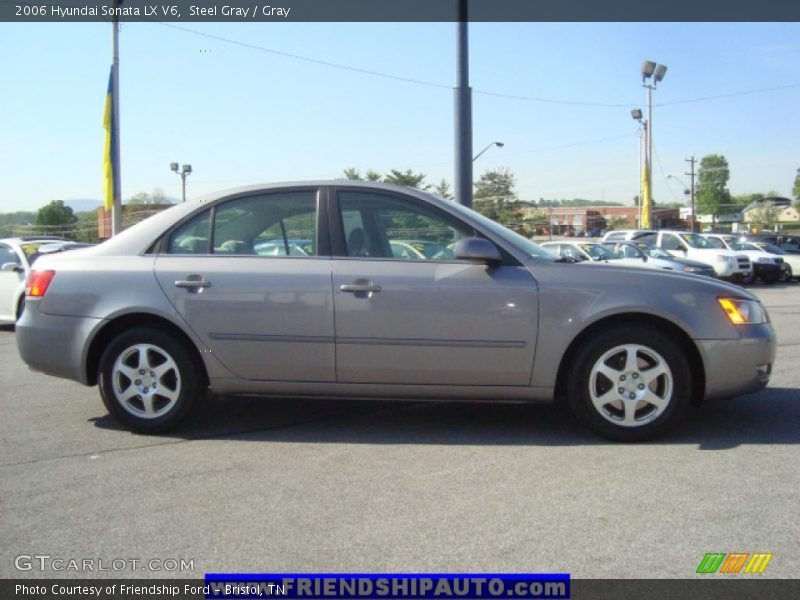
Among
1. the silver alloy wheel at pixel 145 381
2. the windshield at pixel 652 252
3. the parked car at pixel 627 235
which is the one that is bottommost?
the silver alloy wheel at pixel 145 381

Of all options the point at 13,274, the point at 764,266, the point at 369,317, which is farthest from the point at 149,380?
the point at 764,266

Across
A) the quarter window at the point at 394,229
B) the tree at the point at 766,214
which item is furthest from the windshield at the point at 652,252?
the tree at the point at 766,214

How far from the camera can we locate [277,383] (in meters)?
4.80

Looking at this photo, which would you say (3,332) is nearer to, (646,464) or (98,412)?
(98,412)

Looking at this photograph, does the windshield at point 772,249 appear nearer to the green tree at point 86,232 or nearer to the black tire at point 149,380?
the black tire at point 149,380

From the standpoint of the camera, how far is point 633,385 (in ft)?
14.9

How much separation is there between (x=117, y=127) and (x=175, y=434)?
1595cm

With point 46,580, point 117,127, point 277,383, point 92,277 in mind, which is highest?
point 117,127

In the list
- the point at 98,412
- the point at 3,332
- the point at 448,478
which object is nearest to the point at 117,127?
the point at 3,332

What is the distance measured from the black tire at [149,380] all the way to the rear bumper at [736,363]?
3.26 m

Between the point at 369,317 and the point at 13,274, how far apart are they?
8373mm

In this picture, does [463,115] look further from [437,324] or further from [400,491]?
[400,491]

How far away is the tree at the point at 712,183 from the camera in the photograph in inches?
4798

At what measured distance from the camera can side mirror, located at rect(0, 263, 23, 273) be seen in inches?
412
